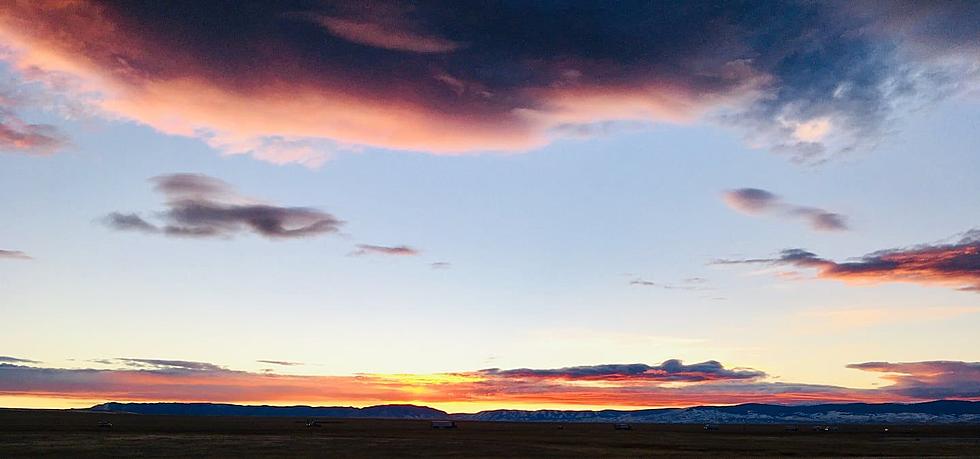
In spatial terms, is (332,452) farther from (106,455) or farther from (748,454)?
(748,454)

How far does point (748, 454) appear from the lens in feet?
313

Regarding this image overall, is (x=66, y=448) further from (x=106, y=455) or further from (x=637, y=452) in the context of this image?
(x=637, y=452)

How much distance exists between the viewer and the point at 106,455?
79.4m

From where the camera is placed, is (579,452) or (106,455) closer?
(106,455)

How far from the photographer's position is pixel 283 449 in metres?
92.4

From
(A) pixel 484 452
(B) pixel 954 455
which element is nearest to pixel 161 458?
(A) pixel 484 452

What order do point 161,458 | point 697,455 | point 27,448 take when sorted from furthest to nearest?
point 697,455
point 27,448
point 161,458

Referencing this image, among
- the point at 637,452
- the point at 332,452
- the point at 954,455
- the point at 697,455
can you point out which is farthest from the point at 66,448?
the point at 954,455

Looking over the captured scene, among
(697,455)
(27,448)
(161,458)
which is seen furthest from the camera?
(697,455)

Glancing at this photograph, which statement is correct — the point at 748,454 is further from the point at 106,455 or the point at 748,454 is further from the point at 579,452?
the point at 106,455

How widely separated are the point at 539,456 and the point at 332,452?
24.4 metres

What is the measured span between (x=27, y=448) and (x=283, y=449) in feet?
94.6

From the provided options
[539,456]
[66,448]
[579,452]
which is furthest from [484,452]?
[66,448]

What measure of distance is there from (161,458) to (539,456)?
1615 inches
